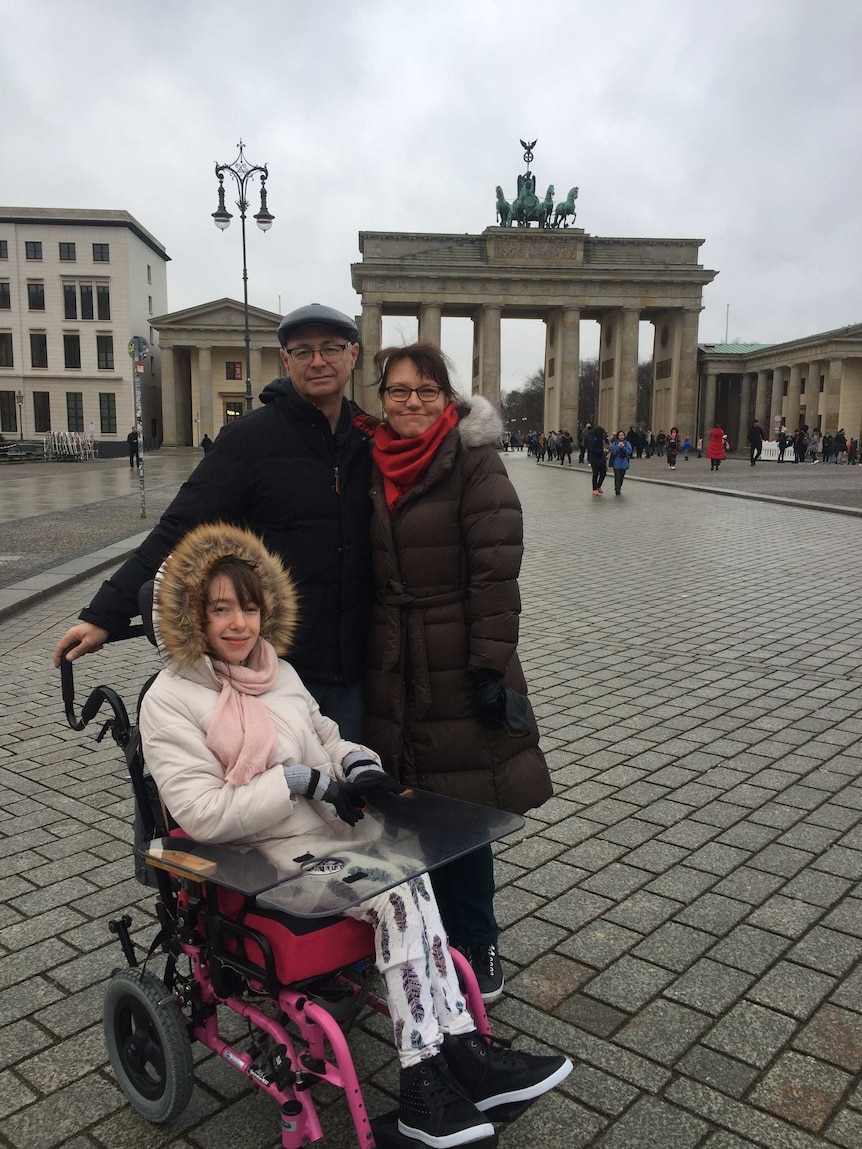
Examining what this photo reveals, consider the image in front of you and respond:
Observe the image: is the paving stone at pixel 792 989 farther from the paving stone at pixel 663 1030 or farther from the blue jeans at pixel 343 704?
the blue jeans at pixel 343 704

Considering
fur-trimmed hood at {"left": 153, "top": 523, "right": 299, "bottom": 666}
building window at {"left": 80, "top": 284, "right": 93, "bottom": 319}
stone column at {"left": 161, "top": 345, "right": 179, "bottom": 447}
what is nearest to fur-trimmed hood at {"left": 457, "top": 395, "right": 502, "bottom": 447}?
fur-trimmed hood at {"left": 153, "top": 523, "right": 299, "bottom": 666}

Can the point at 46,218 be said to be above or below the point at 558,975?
above

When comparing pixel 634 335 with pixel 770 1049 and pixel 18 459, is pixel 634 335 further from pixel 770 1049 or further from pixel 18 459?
pixel 770 1049

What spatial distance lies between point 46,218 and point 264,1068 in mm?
76539

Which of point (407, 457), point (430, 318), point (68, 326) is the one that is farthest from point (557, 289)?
point (407, 457)

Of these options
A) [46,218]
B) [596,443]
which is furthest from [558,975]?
[46,218]

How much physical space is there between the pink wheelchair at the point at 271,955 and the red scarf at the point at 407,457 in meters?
0.94

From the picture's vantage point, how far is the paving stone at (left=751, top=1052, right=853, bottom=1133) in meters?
2.61

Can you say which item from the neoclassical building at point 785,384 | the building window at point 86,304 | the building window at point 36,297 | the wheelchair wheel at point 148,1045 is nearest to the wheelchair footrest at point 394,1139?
the wheelchair wheel at point 148,1045

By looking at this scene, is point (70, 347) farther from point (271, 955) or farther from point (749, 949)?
point (271, 955)

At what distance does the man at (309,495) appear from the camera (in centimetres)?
311

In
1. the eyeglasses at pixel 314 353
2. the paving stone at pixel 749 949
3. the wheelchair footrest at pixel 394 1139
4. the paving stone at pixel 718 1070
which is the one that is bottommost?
the paving stone at pixel 718 1070

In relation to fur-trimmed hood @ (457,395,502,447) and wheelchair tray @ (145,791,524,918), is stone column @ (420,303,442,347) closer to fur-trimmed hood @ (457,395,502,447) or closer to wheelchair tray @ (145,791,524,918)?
fur-trimmed hood @ (457,395,502,447)

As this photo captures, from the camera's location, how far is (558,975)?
3312 millimetres
